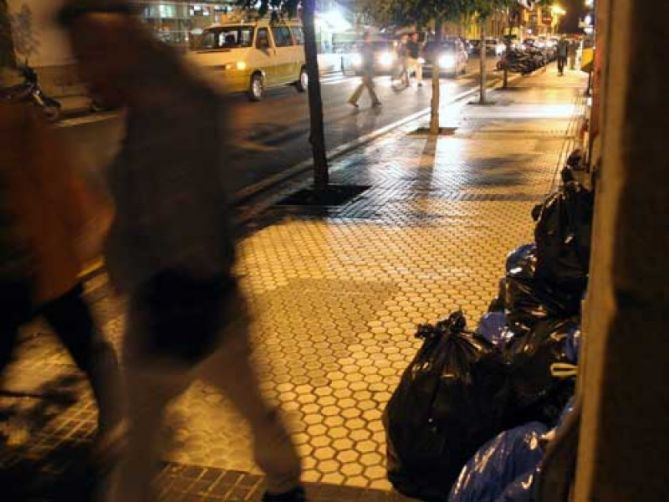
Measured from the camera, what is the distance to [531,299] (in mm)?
3641

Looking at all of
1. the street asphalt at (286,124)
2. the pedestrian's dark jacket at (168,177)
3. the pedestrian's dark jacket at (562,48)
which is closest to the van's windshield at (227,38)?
the street asphalt at (286,124)

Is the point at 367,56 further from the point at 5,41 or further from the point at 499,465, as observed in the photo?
the point at 499,465

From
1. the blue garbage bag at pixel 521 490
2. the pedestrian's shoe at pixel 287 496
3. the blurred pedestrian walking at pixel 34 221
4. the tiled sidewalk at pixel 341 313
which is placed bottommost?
the tiled sidewalk at pixel 341 313

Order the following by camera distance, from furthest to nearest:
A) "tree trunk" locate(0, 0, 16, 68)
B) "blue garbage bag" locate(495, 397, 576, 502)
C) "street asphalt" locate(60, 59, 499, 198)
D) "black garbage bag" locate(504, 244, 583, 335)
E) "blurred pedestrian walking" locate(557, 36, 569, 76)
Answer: "blurred pedestrian walking" locate(557, 36, 569, 76) → "tree trunk" locate(0, 0, 16, 68) → "street asphalt" locate(60, 59, 499, 198) → "black garbage bag" locate(504, 244, 583, 335) → "blue garbage bag" locate(495, 397, 576, 502)

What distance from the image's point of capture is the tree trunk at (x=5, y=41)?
17625 mm

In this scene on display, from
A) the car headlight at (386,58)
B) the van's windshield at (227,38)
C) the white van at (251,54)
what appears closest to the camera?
the white van at (251,54)

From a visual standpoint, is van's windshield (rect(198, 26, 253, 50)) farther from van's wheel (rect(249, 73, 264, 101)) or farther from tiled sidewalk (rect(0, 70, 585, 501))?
tiled sidewalk (rect(0, 70, 585, 501))

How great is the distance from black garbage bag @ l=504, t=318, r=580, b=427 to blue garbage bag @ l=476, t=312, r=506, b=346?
0.45 meters

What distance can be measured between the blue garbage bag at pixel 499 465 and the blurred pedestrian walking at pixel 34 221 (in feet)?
5.19

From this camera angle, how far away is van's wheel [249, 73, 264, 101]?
2186 centimetres

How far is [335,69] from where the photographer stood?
33.6m

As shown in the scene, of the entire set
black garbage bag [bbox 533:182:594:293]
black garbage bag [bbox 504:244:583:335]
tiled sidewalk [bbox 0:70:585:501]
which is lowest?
Result: tiled sidewalk [bbox 0:70:585:501]

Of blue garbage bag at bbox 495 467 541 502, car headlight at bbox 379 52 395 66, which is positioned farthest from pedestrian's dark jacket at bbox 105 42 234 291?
car headlight at bbox 379 52 395 66

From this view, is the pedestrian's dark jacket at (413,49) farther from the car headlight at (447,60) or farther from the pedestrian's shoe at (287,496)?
the pedestrian's shoe at (287,496)
